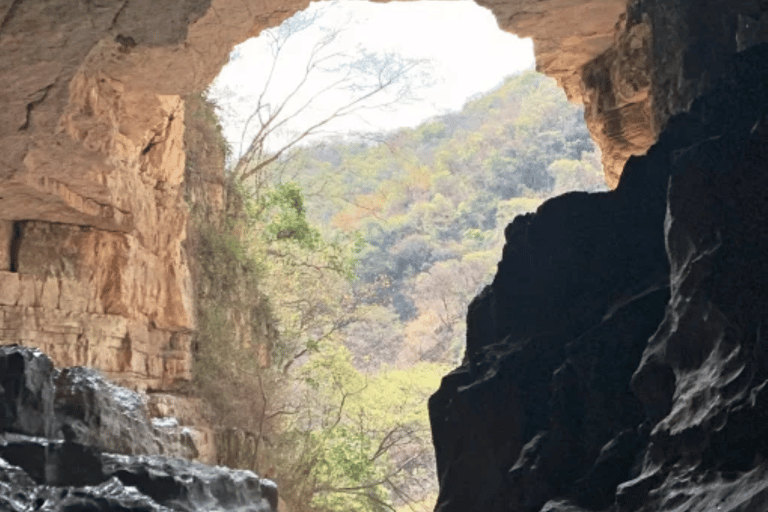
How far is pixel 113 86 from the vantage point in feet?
29.9

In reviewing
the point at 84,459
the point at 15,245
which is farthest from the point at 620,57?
the point at 84,459

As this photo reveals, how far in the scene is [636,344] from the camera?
4.11 m

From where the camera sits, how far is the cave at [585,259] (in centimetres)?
330

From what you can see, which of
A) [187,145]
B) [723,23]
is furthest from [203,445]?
[723,23]

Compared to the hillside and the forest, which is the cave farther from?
the hillside

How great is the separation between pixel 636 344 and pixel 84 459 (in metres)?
2.93

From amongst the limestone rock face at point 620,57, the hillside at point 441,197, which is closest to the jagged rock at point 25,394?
the limestone rock face at point 620,57

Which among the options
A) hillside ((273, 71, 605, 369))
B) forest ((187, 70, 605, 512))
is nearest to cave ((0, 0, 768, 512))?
forest ((187, 70, 605, 512))

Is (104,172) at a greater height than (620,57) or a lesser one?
lesser

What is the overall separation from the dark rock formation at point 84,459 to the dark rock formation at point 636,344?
145 cm

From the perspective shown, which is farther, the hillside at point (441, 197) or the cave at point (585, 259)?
the hillside at point (441, 197)

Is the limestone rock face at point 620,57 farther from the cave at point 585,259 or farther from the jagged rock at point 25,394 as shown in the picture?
the jagged rock at point 25,394

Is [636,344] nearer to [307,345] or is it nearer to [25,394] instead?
[25,394]

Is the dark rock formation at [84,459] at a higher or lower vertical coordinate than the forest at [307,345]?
lower
